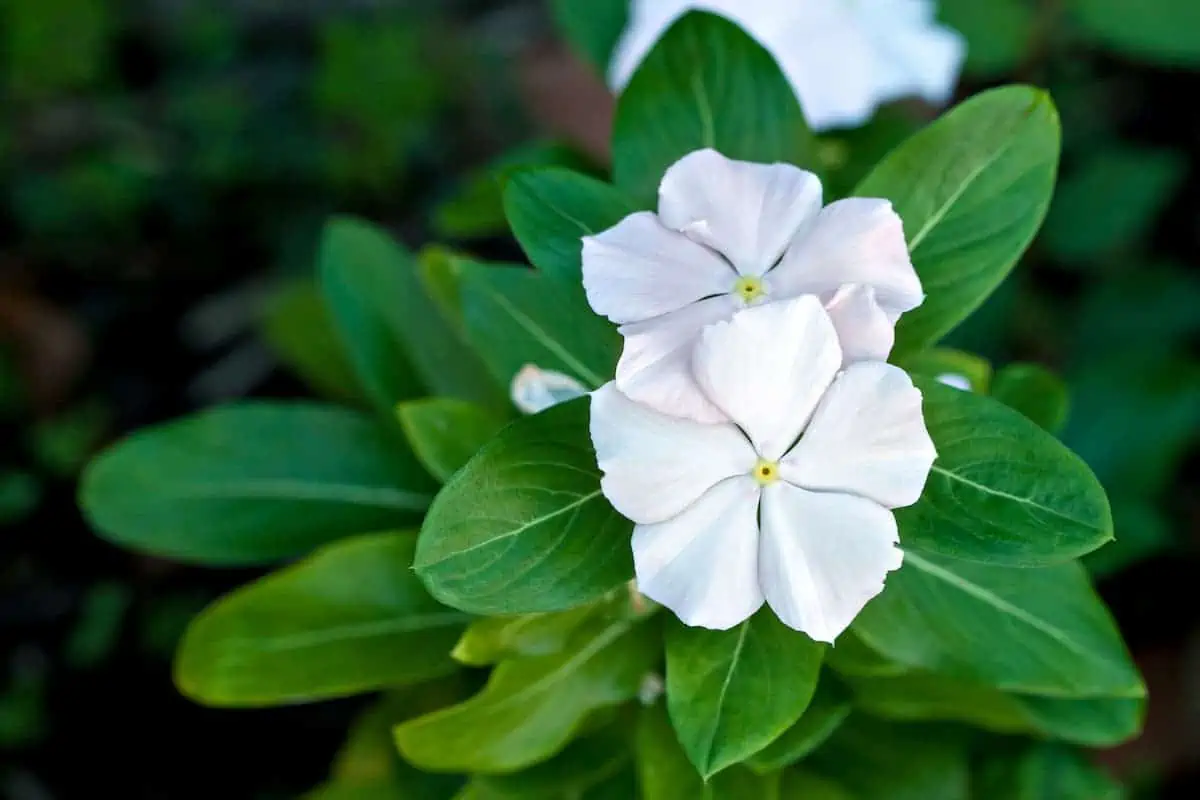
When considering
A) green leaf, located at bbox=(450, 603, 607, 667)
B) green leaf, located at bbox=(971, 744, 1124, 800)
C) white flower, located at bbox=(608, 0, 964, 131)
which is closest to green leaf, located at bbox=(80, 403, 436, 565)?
green leaf, located at bbox=(450, 603, 607, 667)

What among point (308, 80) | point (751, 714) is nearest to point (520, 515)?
point (751, 714)

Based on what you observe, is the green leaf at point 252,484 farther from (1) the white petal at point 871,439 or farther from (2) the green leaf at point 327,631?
(1) the white petal at point 871,439

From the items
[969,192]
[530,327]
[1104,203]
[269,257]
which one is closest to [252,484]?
[530,327]

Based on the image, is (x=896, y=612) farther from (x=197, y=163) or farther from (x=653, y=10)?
(x=197, y=163)

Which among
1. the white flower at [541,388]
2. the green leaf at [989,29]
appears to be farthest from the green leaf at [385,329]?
the green leaf at [989,29]

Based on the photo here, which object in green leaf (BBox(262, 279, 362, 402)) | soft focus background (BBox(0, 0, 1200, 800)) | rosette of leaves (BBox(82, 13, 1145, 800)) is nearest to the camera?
rosette of leaves (BBox(82, 13, 1145, 800))

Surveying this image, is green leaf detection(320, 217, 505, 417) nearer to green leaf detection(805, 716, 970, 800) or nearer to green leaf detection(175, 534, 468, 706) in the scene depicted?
green leaf detection(175, 534, 468, 706)

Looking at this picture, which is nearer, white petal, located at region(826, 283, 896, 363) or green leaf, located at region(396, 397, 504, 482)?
white petal, located at region(826, 283, 896, 363)
